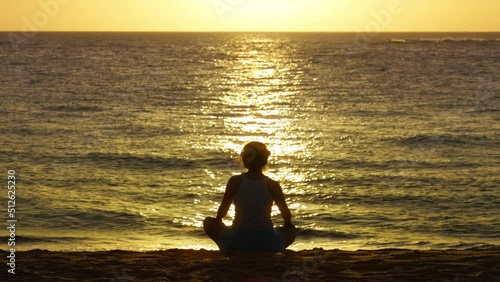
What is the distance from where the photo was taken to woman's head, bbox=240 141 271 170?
8945 millimetres

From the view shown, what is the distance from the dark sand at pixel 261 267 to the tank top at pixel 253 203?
0.40m

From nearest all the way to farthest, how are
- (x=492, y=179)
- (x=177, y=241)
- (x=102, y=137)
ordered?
(x=177, y=241) < (x=492, y=179) < (x=102, y=137)

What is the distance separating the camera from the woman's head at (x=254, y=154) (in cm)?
895

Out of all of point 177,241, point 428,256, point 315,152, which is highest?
point 315,152

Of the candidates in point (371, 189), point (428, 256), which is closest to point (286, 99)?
point (371, 189)

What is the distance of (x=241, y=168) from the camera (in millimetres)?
24531

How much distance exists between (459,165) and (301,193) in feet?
20.0

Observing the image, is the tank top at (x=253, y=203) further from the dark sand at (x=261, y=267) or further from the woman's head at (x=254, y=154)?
the dark sand at (x=261, y=267)

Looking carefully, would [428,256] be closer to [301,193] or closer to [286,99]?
[301,193]

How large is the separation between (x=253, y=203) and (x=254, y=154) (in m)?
0.57

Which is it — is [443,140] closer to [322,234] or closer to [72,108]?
[322,234]

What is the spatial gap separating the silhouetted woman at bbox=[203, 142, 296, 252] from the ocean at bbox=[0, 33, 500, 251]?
586cm

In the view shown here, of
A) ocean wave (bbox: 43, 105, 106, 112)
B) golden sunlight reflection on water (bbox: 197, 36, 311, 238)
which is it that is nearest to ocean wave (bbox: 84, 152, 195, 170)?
golden sunlight reflection on water (bbox: 197, 36, 311, 238)

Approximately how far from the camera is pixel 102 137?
101 ft
